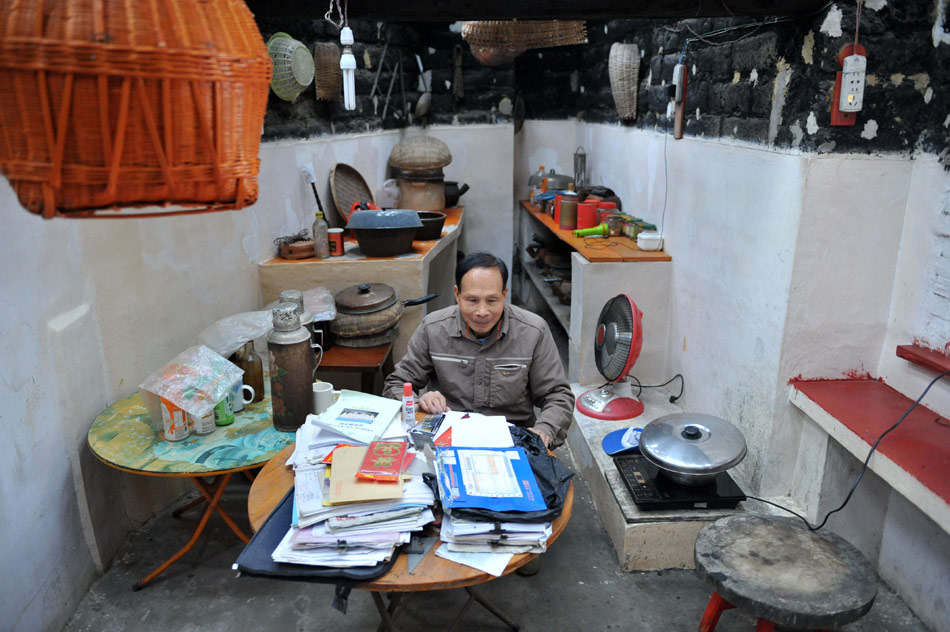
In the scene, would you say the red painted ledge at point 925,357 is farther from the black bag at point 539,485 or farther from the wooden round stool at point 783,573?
the black bag at point 539,485

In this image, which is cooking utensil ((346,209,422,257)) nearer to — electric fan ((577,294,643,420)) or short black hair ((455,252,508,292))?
electric fan ((577,294,643,420))

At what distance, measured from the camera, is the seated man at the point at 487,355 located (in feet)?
8.85

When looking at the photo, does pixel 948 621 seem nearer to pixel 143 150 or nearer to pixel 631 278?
pixel 631 278

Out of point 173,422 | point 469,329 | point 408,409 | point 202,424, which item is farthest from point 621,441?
point 173,422

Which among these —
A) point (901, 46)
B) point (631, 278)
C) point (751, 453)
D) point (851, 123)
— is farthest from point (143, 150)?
point (631, 278)

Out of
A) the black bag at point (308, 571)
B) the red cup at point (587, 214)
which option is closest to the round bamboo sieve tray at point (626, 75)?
the red cup at point (587, 214)

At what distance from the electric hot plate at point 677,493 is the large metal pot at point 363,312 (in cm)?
170

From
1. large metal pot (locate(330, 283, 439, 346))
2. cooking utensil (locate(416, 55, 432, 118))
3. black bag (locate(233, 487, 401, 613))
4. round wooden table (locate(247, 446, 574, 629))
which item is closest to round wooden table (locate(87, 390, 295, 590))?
round wooden table (locate(247, 446, 574, 629))

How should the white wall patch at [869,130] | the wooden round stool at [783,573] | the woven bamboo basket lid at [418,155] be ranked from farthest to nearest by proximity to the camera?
the woven bamboo basket lid at [418,155]
the white wall patch at [869,130]
the wooden round stool at [783,573]

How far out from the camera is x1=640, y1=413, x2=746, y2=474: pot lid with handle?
8.90 ft

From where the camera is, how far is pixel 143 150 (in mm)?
975

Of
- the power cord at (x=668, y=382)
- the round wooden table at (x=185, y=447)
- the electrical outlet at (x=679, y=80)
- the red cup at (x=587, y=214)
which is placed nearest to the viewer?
the round wooden table at (x=185, y=447)

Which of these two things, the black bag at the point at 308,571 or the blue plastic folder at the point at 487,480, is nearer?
the black bag at the point at 308,571

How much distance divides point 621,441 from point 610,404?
0.46m
